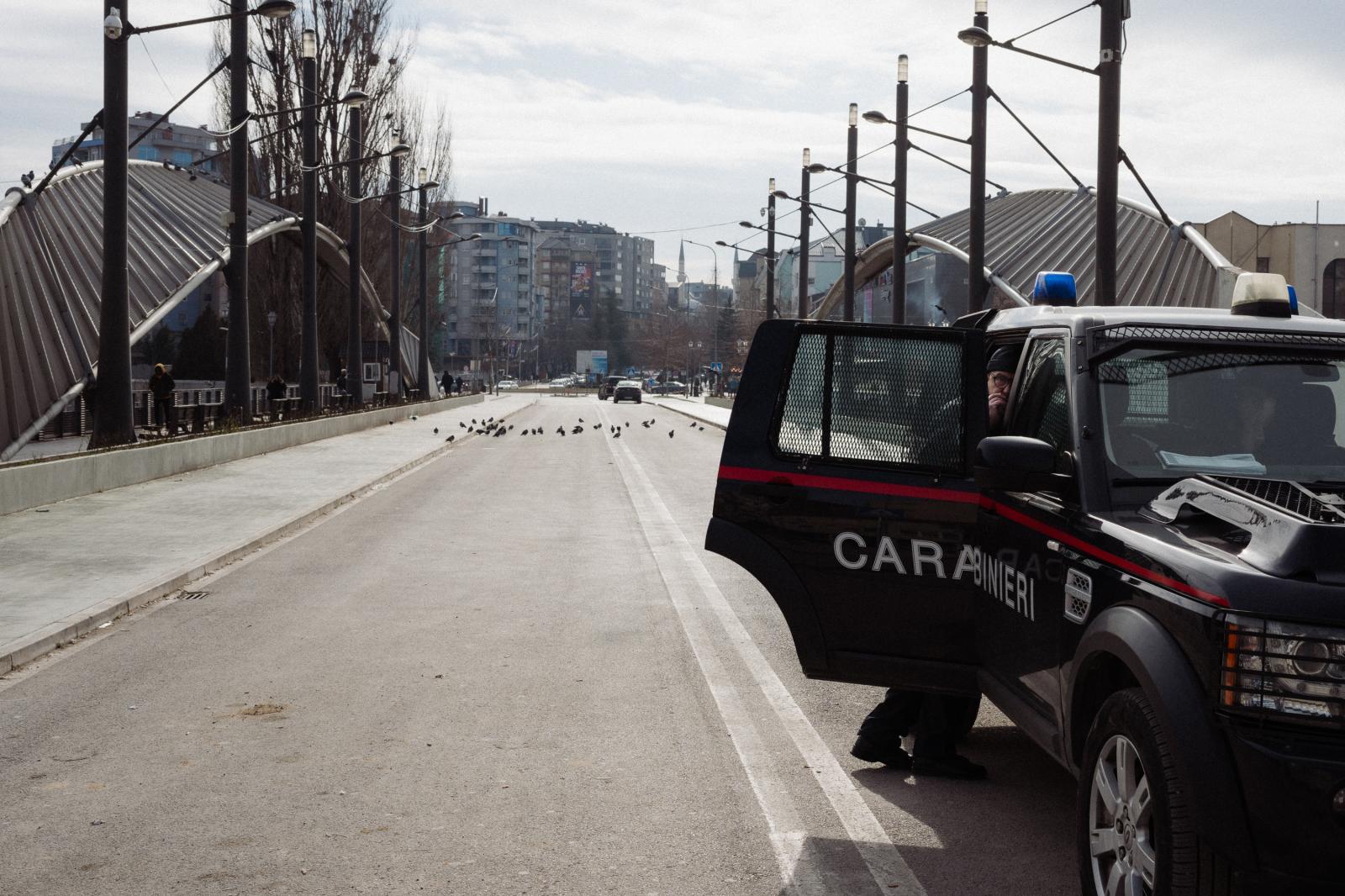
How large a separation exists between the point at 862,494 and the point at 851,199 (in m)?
37.3

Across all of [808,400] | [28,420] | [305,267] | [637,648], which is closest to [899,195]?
[305,267]

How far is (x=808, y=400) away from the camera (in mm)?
5738

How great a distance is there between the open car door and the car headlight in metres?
1.90

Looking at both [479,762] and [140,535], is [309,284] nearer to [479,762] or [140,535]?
[140,535]

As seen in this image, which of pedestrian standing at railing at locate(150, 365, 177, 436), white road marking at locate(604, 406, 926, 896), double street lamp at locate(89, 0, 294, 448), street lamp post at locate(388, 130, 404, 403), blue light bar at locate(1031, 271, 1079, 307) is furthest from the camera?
street lamp post at locate(388, 130, 404, 403)

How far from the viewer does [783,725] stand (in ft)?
22.4

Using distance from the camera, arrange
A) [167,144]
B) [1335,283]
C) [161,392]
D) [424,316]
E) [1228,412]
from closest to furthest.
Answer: [1228,412] → [161,392] → [1335,283] → [424,316] → [167,144]

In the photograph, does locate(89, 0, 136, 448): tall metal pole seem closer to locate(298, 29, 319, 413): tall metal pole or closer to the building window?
locate(298, 29, 319, 413): tall metal pole

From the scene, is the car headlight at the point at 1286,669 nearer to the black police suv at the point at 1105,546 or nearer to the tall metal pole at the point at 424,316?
the black police suv at the point at 1105,546

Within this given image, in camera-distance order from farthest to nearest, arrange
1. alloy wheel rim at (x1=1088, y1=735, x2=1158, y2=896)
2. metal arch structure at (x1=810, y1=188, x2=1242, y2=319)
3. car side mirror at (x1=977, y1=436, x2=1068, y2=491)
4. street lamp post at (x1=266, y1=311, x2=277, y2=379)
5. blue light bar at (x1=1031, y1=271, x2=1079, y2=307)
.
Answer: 1. street lamp post at (x1=266, y1=311, x2=277, y2=379)
2. metal arch structure at (x1=810, y1=188, x2=1242, y2=319)
3. blue light bar at (x1=1031, y1=271, x2=1079, y2=307)
4. car side mirror at (x1=977, y1=436, x2=1068, y2=491)
5. alloy wheel rim at (x1=1088, y1=735, x2=1158, y2=896)

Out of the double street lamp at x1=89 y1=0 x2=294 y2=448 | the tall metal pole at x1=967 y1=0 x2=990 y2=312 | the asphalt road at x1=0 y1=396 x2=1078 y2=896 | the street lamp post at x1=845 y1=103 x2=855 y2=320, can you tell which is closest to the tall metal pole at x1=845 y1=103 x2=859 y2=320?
the street lamp post at x1=845 y1=103 x2=855 y2=320

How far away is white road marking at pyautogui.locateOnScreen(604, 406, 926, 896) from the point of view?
16.1 ft

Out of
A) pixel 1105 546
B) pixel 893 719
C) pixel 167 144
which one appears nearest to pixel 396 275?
pixel 893 719

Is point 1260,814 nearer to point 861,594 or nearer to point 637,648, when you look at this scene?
point 861,594
